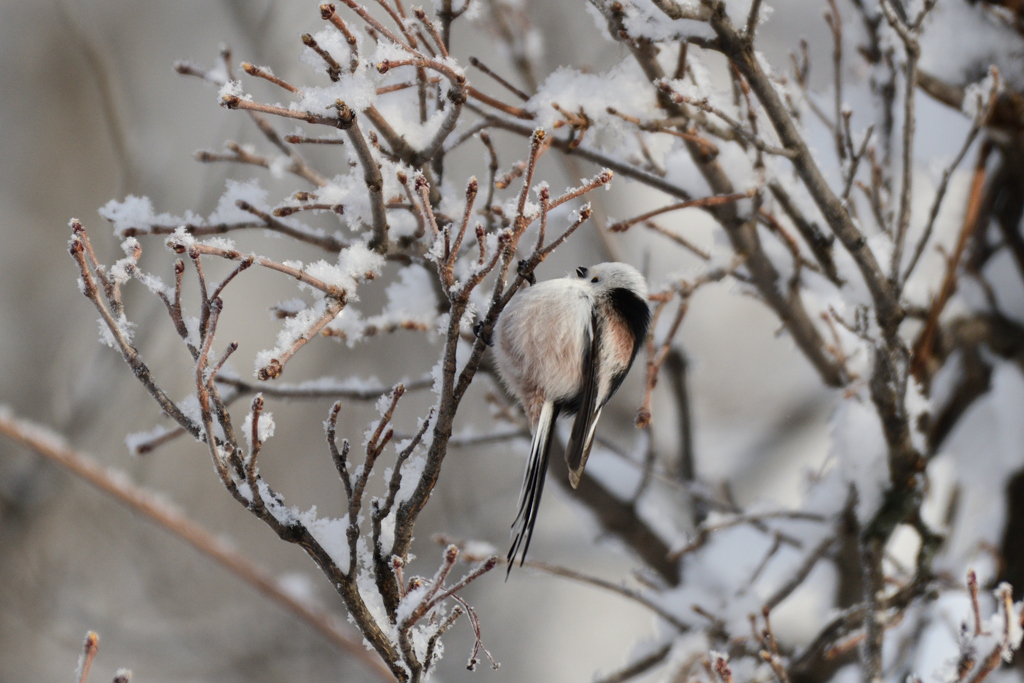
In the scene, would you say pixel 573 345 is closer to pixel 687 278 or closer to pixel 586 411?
pixel 586 411

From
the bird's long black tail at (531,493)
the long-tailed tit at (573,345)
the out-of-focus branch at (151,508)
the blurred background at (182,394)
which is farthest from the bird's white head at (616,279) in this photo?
the blurred background at (182,394)

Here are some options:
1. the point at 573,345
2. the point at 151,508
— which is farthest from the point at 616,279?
the point at 151,508

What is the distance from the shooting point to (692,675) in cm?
167

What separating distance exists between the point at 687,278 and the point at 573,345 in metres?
0.40

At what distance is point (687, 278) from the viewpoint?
1511 mm

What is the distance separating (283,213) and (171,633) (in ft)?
14.7

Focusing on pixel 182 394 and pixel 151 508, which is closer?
pixel 151 508

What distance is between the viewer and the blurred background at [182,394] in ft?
12.7

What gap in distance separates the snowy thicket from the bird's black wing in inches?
4.2

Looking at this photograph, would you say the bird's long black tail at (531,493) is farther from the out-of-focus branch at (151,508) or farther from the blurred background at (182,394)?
the blurred background at (182,394)

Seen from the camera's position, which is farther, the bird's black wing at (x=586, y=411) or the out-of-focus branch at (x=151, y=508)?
the out-of-focus branch at (x=151, y=508)

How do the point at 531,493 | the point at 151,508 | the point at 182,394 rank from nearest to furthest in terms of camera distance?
A: the point at 531,493 < the point at 151,508 < the point at 182,394

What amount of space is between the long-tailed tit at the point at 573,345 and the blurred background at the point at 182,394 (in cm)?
165

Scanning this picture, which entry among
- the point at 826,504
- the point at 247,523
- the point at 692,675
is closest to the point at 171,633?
the point at 247,523
